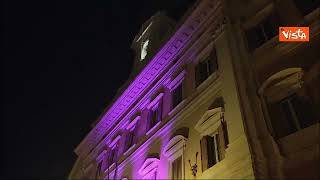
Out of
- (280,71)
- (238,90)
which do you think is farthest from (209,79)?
(280,71)

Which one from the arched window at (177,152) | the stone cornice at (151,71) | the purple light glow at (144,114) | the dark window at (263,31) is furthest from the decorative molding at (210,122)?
the stone cornice at (151,71)

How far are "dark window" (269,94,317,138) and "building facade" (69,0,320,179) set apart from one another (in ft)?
0.10

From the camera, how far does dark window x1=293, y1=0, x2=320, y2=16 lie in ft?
35.1

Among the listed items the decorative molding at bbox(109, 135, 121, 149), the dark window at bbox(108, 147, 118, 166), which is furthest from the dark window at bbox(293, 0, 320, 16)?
the dark window at bbox(108, 147, 118, 166)

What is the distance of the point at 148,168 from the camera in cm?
1333

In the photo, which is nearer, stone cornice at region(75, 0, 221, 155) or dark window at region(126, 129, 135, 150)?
stone cornice at region(75, 0, 221, 155)

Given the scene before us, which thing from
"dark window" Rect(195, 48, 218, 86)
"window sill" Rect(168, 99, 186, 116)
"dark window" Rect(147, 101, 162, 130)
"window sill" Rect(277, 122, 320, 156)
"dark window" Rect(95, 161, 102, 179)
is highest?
"dark window" Rect(195, 48, 218, 86)

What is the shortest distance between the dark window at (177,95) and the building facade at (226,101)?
6cm

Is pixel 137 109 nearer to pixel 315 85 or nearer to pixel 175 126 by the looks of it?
pixel 175 126

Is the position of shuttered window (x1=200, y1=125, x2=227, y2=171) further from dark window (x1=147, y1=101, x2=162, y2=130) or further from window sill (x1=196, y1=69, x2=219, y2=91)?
dark window (x1=147, y1=101, x2=162, y2=130)

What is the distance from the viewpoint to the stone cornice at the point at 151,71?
15.1 m

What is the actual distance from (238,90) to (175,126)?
13.5ft

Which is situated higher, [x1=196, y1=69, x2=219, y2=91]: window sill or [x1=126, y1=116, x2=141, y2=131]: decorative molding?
[x1=126, y1=116, x2=141, y2=131]: decorative molding

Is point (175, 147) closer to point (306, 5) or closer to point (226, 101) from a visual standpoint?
point (226, 101)
